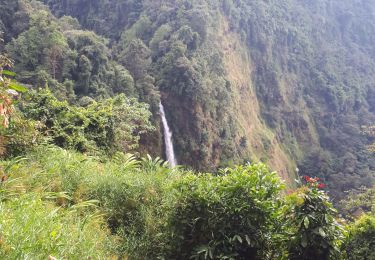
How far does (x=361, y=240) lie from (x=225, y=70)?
28.9 m

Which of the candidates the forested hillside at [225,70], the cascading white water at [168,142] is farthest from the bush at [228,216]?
the cascading white water at [168,142]

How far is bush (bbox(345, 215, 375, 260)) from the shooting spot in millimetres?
4516

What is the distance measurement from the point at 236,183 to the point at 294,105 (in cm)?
4186

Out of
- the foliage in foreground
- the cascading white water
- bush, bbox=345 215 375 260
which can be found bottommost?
the cascading white water

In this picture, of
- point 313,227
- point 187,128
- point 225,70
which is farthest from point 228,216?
point 225,70

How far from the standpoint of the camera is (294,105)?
45000mm

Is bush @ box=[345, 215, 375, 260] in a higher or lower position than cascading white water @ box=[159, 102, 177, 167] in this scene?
higher

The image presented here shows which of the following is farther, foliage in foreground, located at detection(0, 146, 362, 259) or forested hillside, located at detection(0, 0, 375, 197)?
forested hillside, located at detection(0, 0, 375, 197)

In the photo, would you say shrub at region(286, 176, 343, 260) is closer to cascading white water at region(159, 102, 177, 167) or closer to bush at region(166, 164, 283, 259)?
bush at region(166, 164, 283, 259)

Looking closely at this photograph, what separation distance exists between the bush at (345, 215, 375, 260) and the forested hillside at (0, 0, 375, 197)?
1461 centimetres

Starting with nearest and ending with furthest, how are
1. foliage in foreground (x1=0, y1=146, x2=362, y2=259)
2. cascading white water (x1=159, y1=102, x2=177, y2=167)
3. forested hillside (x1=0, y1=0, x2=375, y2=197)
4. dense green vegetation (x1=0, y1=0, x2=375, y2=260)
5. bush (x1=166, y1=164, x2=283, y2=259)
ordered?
foliage in foreground (x1=0, y1=146, x2=362, y2=259)
dense green vegetation (x1=0, y1=0, x2=375, y2=260)
bush (x1=166, y1=164, x2=283, y2=259)
forested hillside (x1=0, y1=0, x2=375, y2=197)
cascading white water (x1=159, y1=102, x2=177, y2=167)

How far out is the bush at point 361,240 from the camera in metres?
4.52

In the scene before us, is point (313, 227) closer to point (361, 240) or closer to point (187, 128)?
point (361, 240)

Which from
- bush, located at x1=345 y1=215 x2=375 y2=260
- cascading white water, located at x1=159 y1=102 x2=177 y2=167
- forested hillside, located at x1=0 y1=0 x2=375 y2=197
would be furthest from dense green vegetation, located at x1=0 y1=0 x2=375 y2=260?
cascading white water, located at x1=159 y1=102 x2=177 y2=167
